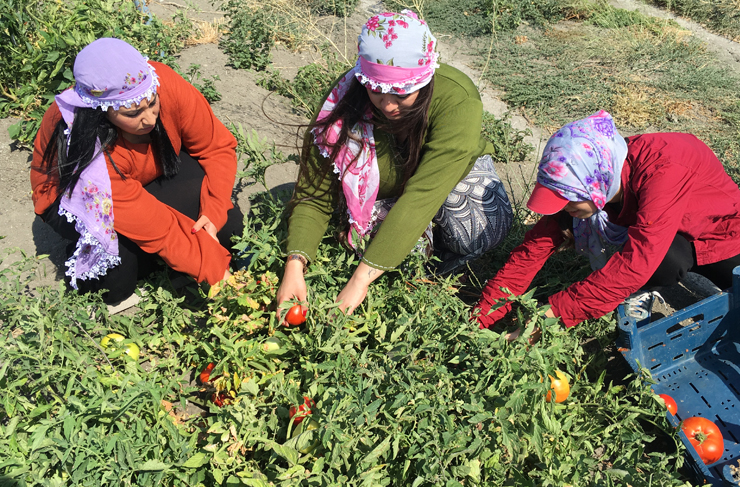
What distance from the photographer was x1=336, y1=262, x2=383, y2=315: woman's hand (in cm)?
206

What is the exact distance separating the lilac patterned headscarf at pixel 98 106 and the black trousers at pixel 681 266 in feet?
7.57

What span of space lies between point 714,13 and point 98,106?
6.12 metres

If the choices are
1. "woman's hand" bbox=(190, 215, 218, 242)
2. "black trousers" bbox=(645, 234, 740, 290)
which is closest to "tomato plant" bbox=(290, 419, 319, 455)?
"woman's hand" bbox=(190, 215, 218, 242)

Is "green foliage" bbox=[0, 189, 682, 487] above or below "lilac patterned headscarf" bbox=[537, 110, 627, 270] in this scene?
below

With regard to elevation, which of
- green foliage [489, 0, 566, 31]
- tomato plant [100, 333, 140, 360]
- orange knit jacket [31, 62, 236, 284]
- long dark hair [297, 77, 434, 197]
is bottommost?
tomato plant [100, 333, 140, 360]

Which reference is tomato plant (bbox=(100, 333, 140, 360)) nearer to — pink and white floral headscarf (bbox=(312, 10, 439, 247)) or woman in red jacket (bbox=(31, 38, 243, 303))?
woman in red jacket (bbox=(31, 38, 243, 303))

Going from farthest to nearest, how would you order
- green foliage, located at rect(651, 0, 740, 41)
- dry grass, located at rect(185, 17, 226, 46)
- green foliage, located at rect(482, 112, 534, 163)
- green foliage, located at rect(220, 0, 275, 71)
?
green foliage, located at rect(651, 0, 740, 41)
dry grass, located at rect(185, 17, 226, 46)
green foliage, located at rect(220, 0, 275, 71)
green foliage, located at rect(482, 112, 534, 163)

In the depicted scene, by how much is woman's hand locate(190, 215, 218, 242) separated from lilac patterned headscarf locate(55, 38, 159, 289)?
37 centimetres

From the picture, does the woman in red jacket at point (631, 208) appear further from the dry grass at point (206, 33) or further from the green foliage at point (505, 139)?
the dry grass at point (206, 33)

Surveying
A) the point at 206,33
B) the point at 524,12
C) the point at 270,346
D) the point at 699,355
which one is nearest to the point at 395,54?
the point at 270,346

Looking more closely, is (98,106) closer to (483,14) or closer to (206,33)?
(206,33)

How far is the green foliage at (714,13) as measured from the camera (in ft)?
17.8

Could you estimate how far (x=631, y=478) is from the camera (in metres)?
1.65

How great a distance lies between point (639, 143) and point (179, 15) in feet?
13.4
